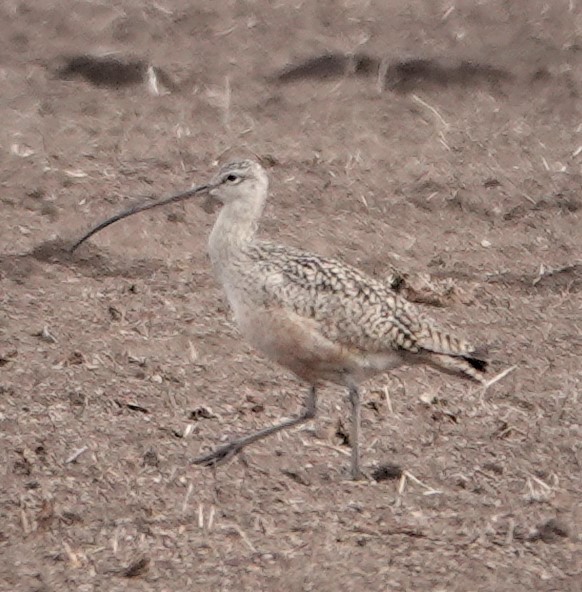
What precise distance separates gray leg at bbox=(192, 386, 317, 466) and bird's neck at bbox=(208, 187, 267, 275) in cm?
72

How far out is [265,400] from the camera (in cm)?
836

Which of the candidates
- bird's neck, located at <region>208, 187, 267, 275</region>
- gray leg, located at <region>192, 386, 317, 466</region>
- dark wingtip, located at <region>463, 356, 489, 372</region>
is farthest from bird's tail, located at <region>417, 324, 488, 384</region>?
bird's neck, located at <region>208, 187, 267, 275</region>

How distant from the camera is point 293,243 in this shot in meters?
10.6

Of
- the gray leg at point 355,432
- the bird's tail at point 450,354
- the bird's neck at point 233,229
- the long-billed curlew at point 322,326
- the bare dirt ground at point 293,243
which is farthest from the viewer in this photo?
the bird's neck at point 233,229

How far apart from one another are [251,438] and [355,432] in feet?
1.49

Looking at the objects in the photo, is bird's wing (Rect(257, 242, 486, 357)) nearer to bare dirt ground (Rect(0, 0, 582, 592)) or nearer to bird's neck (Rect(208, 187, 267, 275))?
bird's neck (Rect(208, 187, 267, 275))

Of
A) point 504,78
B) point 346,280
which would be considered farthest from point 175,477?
point 504,78

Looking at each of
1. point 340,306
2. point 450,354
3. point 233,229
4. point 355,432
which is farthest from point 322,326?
point 233,229

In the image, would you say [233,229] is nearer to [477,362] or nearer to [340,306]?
[340,306]

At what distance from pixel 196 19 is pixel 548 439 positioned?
20.7ft

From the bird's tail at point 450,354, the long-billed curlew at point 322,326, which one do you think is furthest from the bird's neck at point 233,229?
the bird's tail at point 450,354

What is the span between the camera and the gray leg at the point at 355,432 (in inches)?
290

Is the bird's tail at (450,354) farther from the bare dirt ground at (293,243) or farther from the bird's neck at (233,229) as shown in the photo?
the bird's neck at (233,229)

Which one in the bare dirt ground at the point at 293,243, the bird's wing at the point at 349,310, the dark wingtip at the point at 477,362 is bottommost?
the bare dirt ground at the point at 293,243
